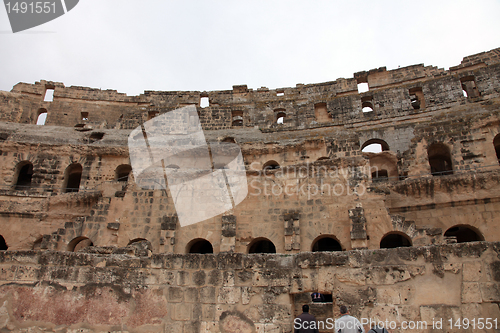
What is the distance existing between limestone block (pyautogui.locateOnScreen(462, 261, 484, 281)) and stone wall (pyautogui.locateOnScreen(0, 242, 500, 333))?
0.04 ft

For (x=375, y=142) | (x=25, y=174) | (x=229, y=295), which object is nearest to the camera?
(x=229, y=295)

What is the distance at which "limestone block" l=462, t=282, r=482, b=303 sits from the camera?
15.2ft

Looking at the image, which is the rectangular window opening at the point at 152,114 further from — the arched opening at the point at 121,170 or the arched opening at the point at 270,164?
the arched opening at the point at 270,164

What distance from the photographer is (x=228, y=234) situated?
11.3 metres

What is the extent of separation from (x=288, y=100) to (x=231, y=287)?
73.1ft

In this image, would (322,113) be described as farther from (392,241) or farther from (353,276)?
(353,276)

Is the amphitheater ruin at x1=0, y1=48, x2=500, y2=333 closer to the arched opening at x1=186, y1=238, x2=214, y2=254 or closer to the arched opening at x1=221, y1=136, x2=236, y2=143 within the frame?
the arched opening at x1=186, y1=238, x2=214, y2=254

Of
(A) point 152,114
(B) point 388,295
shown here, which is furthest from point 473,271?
(A) point 152,114

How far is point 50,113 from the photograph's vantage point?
28141mm

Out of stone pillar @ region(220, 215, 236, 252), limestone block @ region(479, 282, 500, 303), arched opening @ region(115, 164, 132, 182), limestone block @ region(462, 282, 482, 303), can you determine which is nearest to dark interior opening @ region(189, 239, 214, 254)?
stone pillar @ region(220, 215, 236, 252)

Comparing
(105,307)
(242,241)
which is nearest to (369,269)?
(105,307)

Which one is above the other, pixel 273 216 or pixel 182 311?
pixel 273 216

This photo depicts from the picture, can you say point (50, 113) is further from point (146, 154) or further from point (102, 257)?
point (102, 257)

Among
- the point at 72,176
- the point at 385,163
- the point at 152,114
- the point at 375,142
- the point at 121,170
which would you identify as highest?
the point at 152,114
